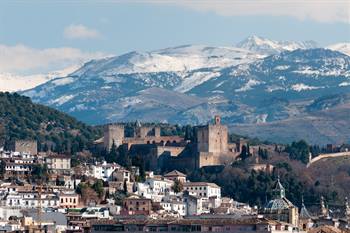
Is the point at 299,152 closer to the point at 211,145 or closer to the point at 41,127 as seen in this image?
the point at 211,145

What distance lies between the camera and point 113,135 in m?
150

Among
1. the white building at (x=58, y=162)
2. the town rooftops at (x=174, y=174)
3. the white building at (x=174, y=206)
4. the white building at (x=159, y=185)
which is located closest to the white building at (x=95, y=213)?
the white building at (x=174, y=206)

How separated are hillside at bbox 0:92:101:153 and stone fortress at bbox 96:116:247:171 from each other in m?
2.73

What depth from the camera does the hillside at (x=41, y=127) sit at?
492 ft

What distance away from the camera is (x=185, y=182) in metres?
138

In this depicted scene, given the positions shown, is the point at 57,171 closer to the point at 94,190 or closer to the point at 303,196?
the point at 94,190

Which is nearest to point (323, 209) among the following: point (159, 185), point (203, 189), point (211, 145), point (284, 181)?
point (284, 181)

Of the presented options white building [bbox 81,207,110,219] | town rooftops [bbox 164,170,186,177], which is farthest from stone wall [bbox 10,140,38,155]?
white building [bbox 81,207,110,219]

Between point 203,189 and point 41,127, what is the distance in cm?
2846

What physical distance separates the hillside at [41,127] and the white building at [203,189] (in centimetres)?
1296

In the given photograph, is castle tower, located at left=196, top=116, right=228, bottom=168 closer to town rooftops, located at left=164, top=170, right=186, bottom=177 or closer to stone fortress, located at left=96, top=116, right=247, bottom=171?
stone fortress, located at left=96, top=116, right=247, bottom=171

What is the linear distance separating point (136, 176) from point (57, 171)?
643 centimetres

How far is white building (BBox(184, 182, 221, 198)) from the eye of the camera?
132125mm

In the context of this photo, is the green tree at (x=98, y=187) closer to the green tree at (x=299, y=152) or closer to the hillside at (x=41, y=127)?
the hillside at (x=41, y=127)
